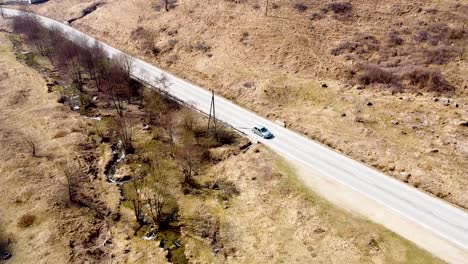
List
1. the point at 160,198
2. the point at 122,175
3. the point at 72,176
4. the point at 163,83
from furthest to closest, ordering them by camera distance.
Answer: the point at 163,83 < the point at 122,175 < the point at 72,176 < the point at 160,198

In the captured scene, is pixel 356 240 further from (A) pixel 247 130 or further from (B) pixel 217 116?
(B) pixel 217 116

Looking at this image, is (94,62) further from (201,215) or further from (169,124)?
(201,215)

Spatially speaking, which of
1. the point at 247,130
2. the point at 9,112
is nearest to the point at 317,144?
the point at 247,130

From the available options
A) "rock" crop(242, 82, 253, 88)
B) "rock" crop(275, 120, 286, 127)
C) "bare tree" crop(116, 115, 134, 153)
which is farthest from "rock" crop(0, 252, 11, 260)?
"rock" crop(242, 82, 253, 88)

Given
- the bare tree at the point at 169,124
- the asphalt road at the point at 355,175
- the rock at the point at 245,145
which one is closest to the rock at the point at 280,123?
the asphalt road at the point at 355,175

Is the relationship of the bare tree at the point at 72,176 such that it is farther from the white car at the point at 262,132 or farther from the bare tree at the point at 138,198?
the white car at the point at 262,132

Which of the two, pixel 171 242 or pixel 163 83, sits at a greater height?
pixel 163 83

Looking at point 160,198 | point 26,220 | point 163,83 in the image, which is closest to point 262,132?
point 160,198
